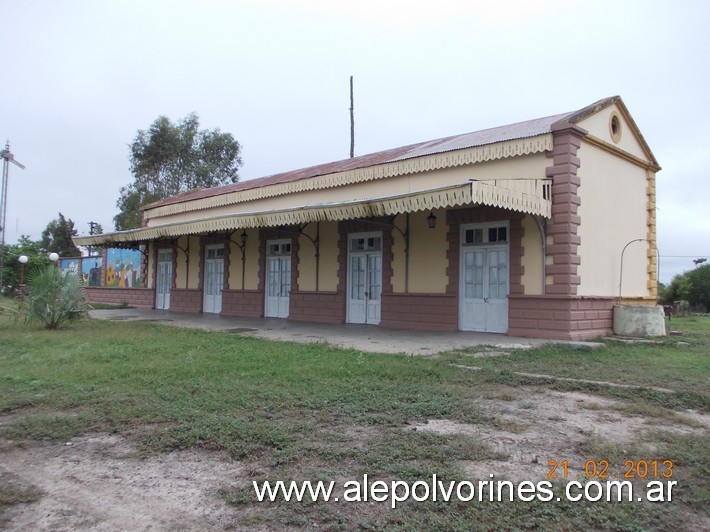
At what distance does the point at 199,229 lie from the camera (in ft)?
50.5

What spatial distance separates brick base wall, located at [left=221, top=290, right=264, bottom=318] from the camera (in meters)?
17.7

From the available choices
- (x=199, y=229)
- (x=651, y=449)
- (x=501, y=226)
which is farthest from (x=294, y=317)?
Answer: (x=651, y=449)

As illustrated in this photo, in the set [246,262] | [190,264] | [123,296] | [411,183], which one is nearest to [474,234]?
[411,183]

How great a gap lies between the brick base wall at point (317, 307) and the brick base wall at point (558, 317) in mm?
5297

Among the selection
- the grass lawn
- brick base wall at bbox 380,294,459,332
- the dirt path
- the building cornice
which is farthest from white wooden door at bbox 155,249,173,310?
the dirt path

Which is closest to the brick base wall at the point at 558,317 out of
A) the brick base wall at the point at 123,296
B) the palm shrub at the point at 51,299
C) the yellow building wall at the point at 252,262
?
the yellow building wall at the point at 252,262

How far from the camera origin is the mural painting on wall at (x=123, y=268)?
84.1 feet

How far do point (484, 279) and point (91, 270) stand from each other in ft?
81.0

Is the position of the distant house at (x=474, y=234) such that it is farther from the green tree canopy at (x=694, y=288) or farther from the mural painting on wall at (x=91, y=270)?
the green tree canopy at (x=694, y=288)

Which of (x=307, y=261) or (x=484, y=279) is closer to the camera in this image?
(x=484, y=279)

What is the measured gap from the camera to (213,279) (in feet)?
65.1

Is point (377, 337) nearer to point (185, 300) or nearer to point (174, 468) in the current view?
point (174, 468)

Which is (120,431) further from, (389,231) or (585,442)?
(389,231)

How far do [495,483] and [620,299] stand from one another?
10.8 meters
